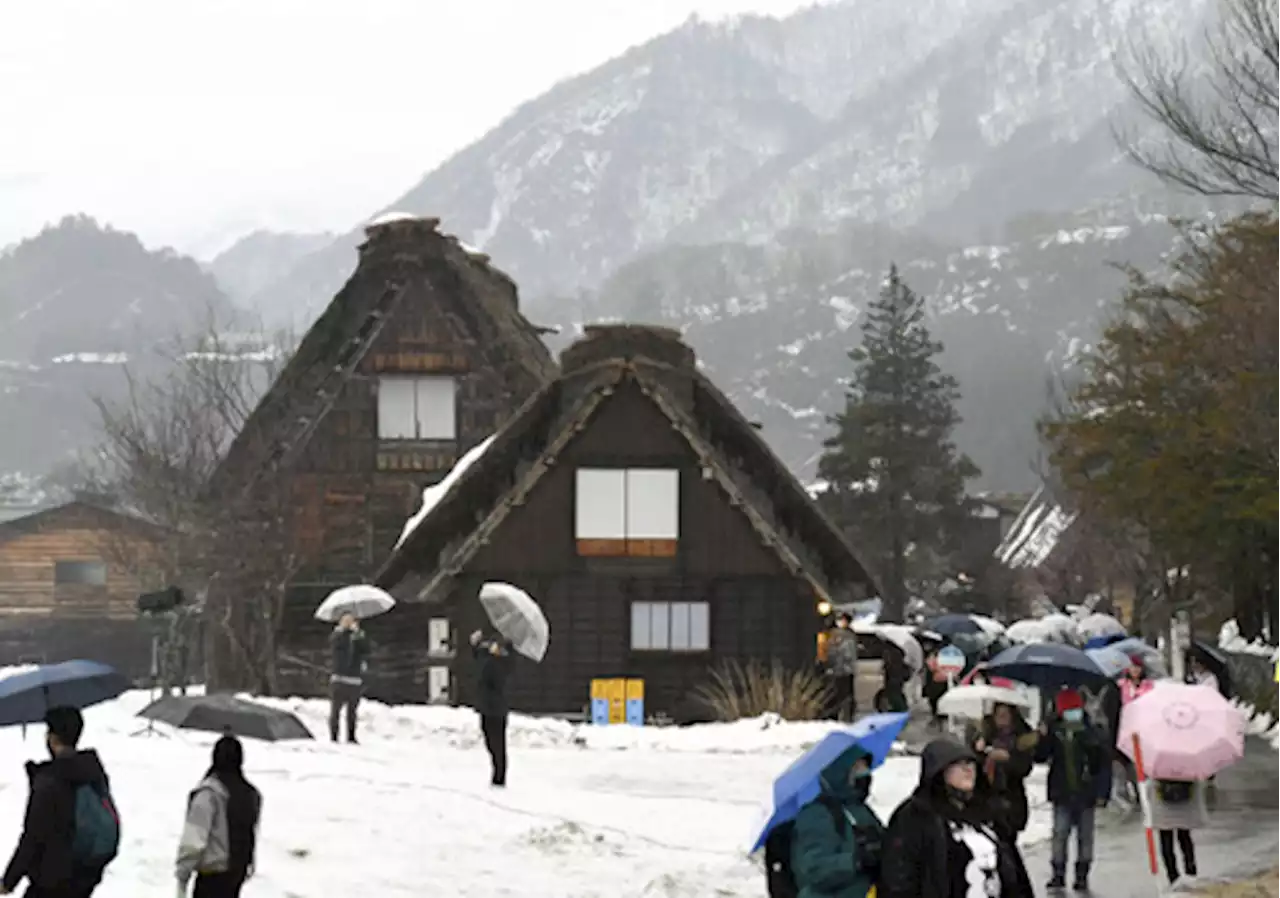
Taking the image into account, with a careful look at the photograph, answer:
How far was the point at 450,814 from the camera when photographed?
54.7ft

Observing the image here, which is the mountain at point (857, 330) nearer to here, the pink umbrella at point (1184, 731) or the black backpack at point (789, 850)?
the pink umbrella at point (1184, 731)

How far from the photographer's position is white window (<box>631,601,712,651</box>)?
33000mm

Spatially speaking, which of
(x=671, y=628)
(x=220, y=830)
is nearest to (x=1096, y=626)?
(x=671, y=628)

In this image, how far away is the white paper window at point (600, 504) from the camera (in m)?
32.9

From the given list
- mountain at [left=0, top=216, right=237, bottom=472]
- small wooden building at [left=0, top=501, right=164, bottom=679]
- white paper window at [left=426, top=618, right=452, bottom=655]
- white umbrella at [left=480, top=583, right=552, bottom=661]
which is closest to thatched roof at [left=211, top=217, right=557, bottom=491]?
white paper window at [left=426, top=618, right=452, bottom=655]

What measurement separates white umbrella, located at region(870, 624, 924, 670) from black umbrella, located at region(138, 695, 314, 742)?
15.8m

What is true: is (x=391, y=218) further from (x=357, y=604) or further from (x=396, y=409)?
(x=357, y=604)

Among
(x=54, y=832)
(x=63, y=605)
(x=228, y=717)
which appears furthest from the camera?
(x=63, y=605)

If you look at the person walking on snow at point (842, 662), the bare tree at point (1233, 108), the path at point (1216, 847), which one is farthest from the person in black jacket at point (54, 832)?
the person walking on snow at point (842, 662)

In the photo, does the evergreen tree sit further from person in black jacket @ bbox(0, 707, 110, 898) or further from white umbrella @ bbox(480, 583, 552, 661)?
person in black jacket @ bbox(0, 707, 110, 898)

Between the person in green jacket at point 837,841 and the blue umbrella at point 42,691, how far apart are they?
6400 millimetres

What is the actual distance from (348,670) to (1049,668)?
10.4 meters

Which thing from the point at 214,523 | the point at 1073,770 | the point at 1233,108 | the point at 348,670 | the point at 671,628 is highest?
the point at 1233,108

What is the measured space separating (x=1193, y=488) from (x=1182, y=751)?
19.2 meters
